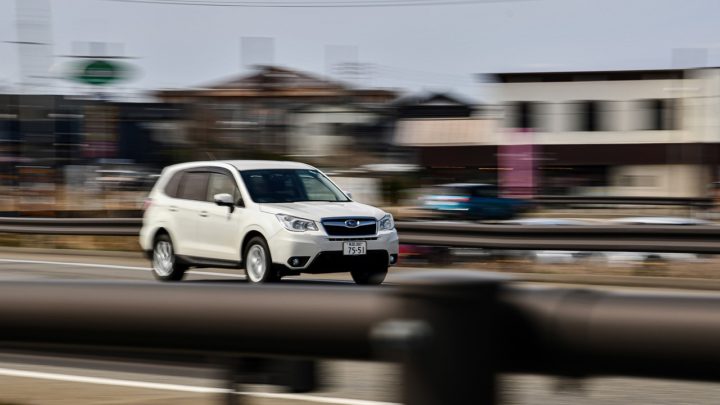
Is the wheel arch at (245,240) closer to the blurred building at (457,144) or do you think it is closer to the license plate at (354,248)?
the license plate at (354,248)

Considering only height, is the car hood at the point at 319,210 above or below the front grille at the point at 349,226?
above

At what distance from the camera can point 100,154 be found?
96.2 ft

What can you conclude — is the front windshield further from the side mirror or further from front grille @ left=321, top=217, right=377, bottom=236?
front grille @ left=321, top=217, right=377, bottom=236

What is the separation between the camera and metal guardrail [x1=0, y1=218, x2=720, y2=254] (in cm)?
1382

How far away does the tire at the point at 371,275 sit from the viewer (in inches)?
514

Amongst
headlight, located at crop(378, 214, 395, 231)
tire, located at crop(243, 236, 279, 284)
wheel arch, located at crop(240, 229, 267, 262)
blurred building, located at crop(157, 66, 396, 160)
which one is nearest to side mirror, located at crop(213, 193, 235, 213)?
wheel arch, located at crop(240, 229, 267, 262)

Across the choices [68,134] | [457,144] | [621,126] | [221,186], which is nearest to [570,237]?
[221,186]

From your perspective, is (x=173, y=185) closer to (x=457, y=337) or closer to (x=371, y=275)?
(x=371, y=275)

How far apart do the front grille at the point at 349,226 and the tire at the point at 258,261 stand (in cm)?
75

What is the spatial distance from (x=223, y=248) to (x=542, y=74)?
44.7 metres

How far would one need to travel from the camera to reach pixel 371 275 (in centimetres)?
1317

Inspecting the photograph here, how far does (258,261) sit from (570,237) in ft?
14.5

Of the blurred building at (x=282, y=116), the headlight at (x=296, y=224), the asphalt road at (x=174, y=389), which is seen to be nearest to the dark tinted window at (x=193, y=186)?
the headlight at (x=296, y=224)

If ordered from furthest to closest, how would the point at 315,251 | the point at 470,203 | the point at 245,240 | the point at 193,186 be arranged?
1. the point at 470,203
2. the point at 193,186
3. the point at 245,240
4. the point at 315,251
